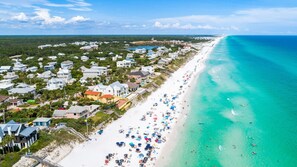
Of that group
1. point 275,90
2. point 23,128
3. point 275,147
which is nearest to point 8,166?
point 23,128

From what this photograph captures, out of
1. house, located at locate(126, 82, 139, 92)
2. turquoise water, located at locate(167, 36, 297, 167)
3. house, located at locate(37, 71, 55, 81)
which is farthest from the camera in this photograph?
house, located at locate(37, 71, 55, 81)

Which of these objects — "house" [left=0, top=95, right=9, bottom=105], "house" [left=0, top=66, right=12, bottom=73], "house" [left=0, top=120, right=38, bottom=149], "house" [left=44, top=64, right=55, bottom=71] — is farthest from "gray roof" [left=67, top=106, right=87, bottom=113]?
"house" [left=0, top=66, right=12, bottom=73]

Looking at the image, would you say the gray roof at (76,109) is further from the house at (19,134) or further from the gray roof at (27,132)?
the house at (19,134)

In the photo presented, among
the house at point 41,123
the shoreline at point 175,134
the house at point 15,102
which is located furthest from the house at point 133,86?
the house at point 41,123

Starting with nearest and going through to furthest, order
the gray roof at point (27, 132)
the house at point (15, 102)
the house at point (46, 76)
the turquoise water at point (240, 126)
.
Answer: the gray roof at point (27, 132), the turquoise water at point (240, 126), the house at point (15, 102), the house at point (46, 76)

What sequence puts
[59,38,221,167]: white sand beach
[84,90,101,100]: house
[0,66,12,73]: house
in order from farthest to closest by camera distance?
[0,66,12,73]: house < [84,90,101,100]: house < [59,38,221,167]: white sand beach

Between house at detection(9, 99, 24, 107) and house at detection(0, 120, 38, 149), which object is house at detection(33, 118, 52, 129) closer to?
house at detection(0, 120, 38, 149)
